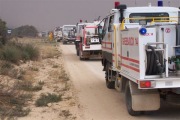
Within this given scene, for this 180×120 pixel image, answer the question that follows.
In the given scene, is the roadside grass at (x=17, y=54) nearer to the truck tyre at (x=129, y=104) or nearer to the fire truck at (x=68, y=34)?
the truck tyre at (x=129, y=104)

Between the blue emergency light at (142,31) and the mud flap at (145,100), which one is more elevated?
the blue emergency light at (142,31)

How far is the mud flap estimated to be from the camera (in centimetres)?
812

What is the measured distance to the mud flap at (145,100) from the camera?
26.6 ft

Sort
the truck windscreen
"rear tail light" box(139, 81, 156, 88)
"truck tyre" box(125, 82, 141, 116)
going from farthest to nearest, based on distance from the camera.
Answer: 1. the truck windscreen
2. "truck tyre" box(125, 82, 141, 116)
3. "rear tail light" box(139, 81, 156, 88)

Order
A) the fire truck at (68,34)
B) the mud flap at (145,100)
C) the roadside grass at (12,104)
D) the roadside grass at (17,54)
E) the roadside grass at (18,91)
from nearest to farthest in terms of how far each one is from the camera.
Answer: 1. the mud flap at (145,100)
2. the roadside grass at (12,104)
3. the roadside grass at (18,91)
4. the roadside grass at (17,54)
5. the fire truck at (68,34)

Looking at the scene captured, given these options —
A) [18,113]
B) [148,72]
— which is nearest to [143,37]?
[148,72]

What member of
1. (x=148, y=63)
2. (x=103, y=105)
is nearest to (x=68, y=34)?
(x=103, y=105)

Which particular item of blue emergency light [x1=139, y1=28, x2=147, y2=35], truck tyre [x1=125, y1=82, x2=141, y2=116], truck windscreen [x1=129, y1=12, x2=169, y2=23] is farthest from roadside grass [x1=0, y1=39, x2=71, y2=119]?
truck windscreen [x1=129, y1=12, x2=169, y2=23]

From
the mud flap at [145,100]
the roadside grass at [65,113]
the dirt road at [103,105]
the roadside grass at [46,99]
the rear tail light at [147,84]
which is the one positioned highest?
the rear tail light at [147,84]

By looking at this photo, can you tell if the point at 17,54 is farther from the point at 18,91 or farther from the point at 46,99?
the point at 46,99

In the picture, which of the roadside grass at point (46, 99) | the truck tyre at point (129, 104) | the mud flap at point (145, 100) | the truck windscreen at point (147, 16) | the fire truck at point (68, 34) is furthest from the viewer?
the fire truck at point (68, 34)

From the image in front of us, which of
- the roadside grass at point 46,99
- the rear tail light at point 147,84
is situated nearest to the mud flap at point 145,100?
the rear tail light at point 147,84

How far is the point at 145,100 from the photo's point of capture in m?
8.14

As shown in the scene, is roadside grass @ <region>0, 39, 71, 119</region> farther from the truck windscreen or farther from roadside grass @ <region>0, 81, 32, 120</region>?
the truck windscreen
